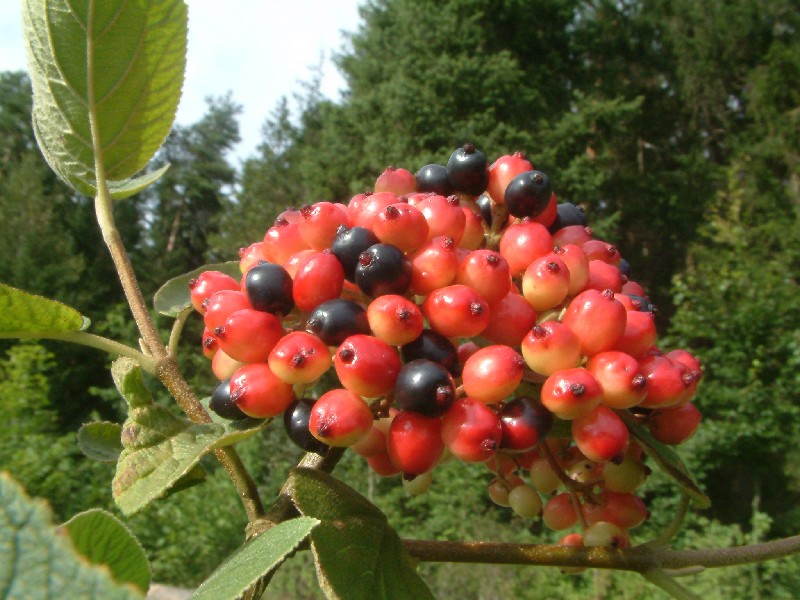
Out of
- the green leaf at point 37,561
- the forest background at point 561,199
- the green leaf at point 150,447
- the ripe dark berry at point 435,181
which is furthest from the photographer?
the forest background at point 561,199

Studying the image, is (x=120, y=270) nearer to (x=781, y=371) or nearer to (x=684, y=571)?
(x=684, y=571)

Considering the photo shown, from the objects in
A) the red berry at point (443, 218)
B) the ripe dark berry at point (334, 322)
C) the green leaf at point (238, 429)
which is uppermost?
the red berry at point (443, 218)

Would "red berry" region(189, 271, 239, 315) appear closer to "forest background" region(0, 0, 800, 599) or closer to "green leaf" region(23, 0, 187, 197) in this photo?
"green leaf" region(23, 0, 187, 197)

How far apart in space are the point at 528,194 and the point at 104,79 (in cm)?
48

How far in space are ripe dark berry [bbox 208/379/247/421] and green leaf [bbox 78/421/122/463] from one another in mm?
146

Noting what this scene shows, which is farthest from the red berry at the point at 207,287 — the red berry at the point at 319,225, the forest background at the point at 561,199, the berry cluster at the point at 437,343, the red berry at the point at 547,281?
the forest background at the point at 561,199

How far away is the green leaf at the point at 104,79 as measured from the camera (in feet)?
2.19

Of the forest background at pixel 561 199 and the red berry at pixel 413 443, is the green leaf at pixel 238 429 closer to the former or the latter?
the red berry at pixel 413 443

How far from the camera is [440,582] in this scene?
573 cm

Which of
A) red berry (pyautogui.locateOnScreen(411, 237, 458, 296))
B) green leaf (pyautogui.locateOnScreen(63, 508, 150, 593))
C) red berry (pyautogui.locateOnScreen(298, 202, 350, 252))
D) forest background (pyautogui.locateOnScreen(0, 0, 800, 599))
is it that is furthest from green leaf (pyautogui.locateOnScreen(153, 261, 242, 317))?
forest background (pyautogui.locateOnScreen(0, 0, 800, 599))

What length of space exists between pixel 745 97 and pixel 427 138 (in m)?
8.30

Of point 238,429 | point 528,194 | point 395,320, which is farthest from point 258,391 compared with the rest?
point 528,194

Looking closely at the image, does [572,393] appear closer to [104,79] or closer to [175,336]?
[175,336]

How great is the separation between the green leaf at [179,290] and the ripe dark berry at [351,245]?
262 mm
